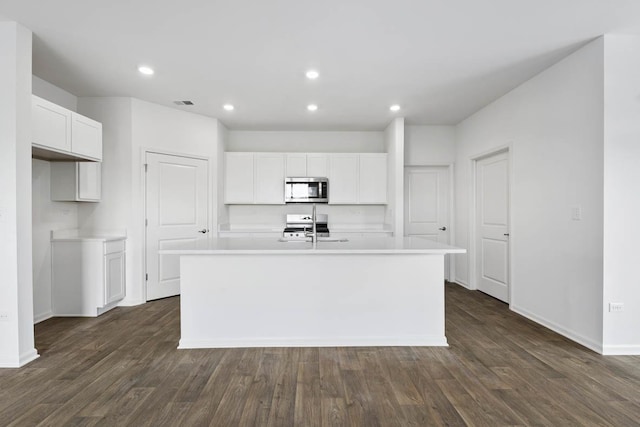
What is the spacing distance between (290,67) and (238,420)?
293 centimetres

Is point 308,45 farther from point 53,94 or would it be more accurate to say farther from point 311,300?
point 53,94

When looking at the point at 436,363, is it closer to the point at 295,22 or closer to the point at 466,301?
the point at 466,301

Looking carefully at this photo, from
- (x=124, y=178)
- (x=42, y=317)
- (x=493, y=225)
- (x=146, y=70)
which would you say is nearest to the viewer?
(x=146, y=70)

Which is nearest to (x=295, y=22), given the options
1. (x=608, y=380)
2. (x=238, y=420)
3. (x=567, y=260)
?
(x=238, y=420)

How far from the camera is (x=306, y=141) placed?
5973 mm

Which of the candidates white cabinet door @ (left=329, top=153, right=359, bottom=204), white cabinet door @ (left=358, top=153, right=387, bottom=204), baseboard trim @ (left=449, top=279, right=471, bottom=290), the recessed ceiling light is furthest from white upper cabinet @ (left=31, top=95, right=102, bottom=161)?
baseboard trim @ (left=449, top=279, right=471, bottom=290)

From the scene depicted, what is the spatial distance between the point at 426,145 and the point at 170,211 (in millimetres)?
3970

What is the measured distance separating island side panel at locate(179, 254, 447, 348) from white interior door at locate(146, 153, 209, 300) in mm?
1571

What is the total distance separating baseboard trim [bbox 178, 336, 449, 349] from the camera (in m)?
3.03

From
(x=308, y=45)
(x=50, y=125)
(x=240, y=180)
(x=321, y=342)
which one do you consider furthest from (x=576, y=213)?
(x=50, y=125)

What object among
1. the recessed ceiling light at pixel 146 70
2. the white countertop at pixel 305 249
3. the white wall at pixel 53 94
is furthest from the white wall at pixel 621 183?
the white wall at pixel 53 94

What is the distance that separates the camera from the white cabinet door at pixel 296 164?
5637mm

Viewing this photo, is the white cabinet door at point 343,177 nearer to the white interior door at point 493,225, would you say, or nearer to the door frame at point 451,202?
the door frame at point 451,202

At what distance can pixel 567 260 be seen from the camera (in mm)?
3223
